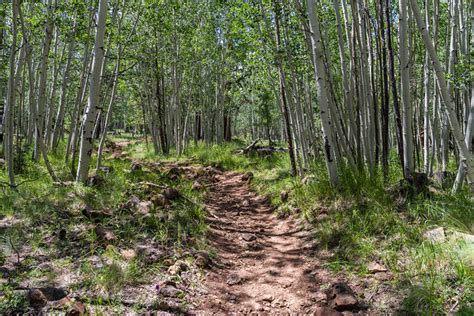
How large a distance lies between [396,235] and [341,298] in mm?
1368

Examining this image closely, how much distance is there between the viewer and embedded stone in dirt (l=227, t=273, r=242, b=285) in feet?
11.9

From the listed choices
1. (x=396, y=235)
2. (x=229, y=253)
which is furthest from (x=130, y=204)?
(x=396, y=235)

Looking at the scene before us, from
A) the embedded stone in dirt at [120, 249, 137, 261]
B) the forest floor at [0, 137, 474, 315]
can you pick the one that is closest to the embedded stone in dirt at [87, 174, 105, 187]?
the forest floor at [0, 137, 474, 315]

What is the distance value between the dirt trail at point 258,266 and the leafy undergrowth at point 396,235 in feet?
1.09

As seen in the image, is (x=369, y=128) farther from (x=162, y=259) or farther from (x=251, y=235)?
(x=162, y=259)

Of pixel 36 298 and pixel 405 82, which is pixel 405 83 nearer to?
pixel 405 82

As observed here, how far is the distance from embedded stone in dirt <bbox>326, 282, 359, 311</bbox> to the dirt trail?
0.73 feet

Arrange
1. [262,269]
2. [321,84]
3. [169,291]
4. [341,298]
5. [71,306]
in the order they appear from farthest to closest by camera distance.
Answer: [321,84]
[262,269]
[169,291]
[341,298]
[71,306]

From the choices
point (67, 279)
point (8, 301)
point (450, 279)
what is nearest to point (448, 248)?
point (450, 279)

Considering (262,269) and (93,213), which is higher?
(93,213)

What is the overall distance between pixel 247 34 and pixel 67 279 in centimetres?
677

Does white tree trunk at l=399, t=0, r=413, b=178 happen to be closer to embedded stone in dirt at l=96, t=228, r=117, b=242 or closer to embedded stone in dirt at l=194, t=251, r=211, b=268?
embedded stone in dirt at l=194, t=251, r=211, b=268

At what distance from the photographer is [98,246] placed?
3.70 m

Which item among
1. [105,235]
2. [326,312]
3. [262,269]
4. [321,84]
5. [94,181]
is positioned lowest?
[262,269]
